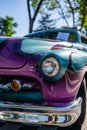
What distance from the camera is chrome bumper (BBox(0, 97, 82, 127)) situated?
3.25m

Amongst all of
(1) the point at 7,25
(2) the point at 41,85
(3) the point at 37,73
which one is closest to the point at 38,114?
(2) the point at 41,85

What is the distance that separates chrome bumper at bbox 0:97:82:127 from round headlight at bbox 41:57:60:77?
1.09 ft

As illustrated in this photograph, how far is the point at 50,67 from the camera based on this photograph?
336 cm

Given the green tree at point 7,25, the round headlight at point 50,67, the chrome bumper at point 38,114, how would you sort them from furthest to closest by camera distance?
the green tree at point 7,25 → the round headlight at point 50,67 → the chrome bumper at point 38,114

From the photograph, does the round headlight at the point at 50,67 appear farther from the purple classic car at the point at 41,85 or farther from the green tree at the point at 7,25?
the green tree at the point at 7,25

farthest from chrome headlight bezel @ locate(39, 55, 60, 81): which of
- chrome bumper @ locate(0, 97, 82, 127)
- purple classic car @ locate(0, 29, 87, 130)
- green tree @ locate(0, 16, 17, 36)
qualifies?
green tree @ locate(0, 16, 17, 36)

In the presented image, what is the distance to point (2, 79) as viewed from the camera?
3.59 metres

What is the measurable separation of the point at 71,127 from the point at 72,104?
0.53 metres

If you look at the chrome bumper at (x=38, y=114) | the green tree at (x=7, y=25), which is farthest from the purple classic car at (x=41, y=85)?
the green tree at (x=7, y=25)

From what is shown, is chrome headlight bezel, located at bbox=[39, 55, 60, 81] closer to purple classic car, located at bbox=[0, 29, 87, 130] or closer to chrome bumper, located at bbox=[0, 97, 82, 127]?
purple classic car, located at bbox=[0, 29, 87, 130]

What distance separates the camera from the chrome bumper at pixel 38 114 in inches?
128

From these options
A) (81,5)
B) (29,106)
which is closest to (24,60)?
(29,106)

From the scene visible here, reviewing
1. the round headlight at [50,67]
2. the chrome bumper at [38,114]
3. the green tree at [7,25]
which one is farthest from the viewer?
the green tree at [7,25]

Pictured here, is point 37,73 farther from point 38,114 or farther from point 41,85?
point 38,114
